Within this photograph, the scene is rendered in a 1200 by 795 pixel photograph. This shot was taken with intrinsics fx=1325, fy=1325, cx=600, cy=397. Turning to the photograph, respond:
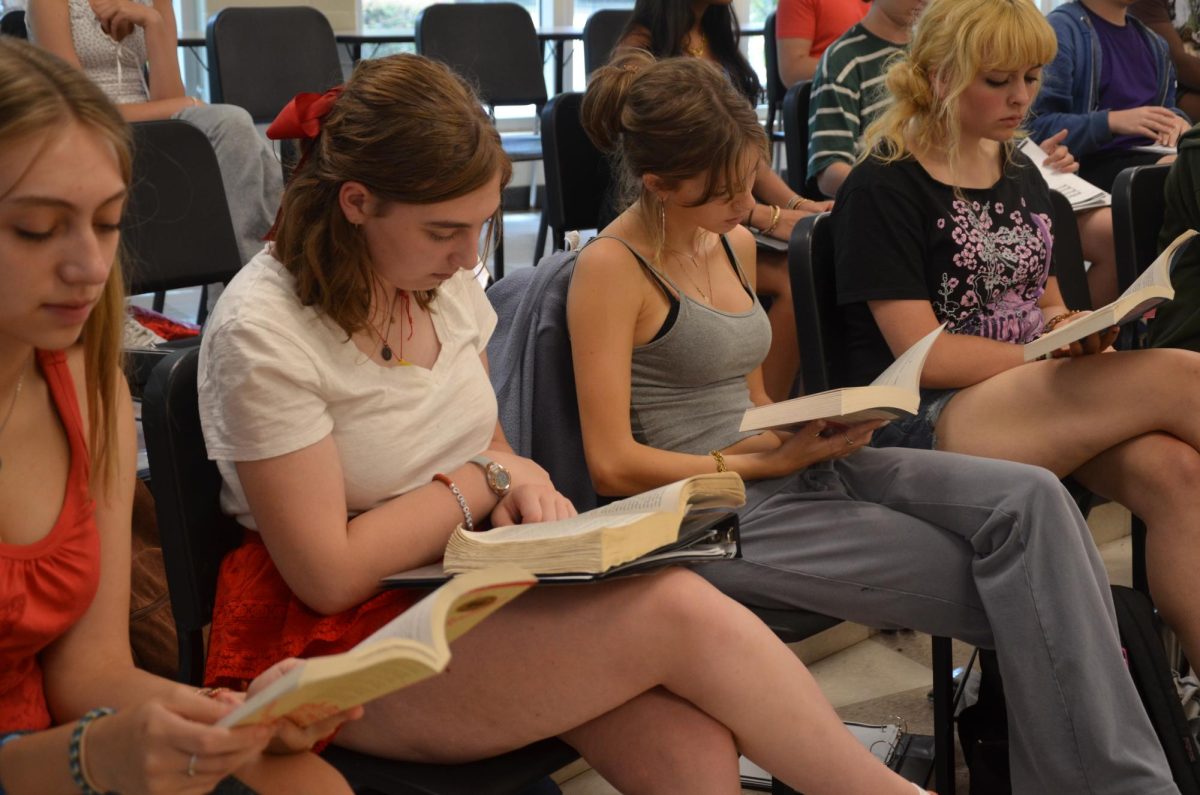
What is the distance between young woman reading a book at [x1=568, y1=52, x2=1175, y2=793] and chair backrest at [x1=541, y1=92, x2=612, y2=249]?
1335mm

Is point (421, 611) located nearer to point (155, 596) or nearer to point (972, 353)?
point (155, 596)

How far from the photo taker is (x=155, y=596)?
4.85 feet

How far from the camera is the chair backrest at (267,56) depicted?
4.29 meters

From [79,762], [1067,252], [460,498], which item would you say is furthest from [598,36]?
[79,762]

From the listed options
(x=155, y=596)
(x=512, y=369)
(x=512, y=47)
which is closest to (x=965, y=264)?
(x=512, y=369)

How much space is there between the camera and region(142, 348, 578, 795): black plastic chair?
1.30m

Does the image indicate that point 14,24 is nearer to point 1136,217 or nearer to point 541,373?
point 541,373

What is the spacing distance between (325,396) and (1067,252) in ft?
5.36

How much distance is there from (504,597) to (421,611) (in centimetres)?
12

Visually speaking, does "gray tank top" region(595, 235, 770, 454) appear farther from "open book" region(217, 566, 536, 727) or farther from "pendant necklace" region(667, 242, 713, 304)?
"open book" region(217, 566, 536, 727)

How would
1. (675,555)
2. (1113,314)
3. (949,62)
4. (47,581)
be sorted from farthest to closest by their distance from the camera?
(949,62) < (1113,314) < (675,555) < (47,581)

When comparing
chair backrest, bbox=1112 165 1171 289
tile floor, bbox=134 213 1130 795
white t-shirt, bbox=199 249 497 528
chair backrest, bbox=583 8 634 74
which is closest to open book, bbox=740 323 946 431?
white t-shirt, bbox=199 249 497 528

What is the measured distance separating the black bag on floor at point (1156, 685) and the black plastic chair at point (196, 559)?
840mm

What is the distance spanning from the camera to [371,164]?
1.38 meters
